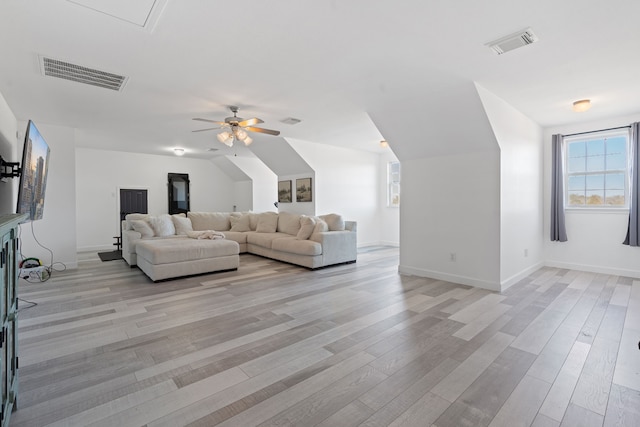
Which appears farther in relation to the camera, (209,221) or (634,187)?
(209,221)

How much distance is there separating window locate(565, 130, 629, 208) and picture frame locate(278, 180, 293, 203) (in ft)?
18.5

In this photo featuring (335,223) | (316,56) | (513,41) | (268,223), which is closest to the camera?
(513,41)

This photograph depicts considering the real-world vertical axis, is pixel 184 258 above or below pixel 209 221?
below

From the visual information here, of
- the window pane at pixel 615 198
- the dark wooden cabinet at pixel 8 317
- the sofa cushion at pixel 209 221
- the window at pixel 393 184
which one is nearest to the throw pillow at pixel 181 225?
the sofa cushion at pixel 209 221

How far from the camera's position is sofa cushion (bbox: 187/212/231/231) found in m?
7.07

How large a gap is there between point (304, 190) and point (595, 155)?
17.8 ft

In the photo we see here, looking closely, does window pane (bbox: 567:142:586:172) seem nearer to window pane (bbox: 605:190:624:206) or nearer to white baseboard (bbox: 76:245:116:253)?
window pane (bbox: 605:190:624:206)

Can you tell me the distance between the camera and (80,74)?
3.19m

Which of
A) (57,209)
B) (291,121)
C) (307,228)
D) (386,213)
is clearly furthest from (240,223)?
(386,213)

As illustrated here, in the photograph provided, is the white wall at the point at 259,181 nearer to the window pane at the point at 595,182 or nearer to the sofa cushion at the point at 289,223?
the sofa cushion at the point at 289,223

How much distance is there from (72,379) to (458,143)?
463 cm

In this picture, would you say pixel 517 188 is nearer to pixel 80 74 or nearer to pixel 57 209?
pixel 80 74

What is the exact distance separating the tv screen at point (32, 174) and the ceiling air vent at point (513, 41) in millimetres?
3710

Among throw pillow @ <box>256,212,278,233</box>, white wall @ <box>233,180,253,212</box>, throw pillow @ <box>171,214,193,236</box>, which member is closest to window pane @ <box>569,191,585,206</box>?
throw pillow @ <box>256,212,278,233</box>
